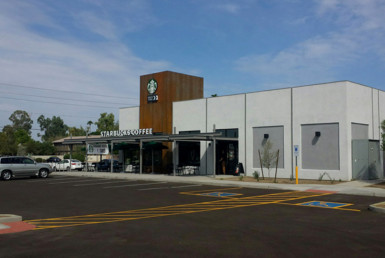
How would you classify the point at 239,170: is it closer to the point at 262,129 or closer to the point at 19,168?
the point at 262,129

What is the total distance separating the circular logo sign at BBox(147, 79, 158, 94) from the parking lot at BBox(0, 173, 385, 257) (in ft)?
68.2

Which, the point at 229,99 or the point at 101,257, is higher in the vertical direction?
the point at 229,99

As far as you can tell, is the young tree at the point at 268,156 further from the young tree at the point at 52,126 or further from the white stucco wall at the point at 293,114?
the young tree at the point at 52,126

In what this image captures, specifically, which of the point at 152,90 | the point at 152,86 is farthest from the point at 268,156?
the point at 152,86

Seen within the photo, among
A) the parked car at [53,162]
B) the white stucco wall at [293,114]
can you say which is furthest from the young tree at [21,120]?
the white stucco wall at [293,114]

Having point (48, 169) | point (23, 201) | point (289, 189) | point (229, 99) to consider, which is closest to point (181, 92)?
point (229, 99)

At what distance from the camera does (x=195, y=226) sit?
33.5 ft

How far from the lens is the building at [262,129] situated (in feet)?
83.1

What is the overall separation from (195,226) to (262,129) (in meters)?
19.8

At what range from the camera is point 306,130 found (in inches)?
1054

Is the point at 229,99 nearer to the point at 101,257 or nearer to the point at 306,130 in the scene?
the point at 306,130

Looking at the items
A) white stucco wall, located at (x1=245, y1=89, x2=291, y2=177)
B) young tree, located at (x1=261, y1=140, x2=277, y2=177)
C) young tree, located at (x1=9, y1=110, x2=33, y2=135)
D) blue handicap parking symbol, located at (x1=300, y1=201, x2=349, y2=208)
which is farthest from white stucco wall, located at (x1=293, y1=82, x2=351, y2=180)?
young tree, located at (x1=9, y1=110, x2=33, y2=135)

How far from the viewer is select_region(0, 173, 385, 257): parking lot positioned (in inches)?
303

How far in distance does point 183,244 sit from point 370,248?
3.76m
